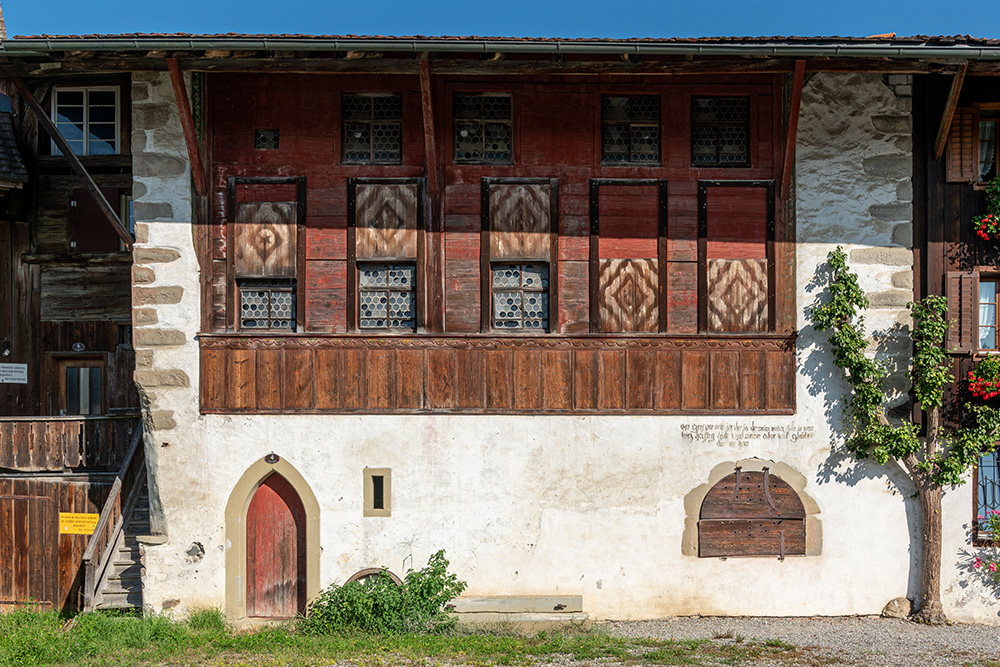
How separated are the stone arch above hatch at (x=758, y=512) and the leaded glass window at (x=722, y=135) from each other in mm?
3853

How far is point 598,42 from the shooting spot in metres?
8.42

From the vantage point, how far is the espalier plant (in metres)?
A: 9.09

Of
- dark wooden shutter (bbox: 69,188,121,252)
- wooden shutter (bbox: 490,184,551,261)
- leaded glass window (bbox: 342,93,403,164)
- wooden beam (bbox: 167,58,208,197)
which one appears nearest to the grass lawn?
wooden shutter (bbox: 490,184,551,261)

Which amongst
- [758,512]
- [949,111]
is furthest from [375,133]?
[949,111]

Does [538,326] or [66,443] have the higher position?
[538,326]

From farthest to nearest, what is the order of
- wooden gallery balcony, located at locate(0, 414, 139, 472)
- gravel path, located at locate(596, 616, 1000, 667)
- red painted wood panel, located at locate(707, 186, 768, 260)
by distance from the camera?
wooden gallery balcony, located at locate(0, 414, 139, 472)
red painted wood panel, located at locate(707, 186, 768, 260)
gravel path, located at locate(596, 616, 1000, 667)

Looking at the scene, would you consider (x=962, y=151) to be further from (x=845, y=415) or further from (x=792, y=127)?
(x=845, y=415)

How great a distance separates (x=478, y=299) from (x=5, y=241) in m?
8.27

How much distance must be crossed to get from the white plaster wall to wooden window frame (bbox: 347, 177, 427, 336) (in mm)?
1143

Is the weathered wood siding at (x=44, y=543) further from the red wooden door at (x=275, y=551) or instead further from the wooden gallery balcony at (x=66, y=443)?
the red wooden door at (x=275, y=551)

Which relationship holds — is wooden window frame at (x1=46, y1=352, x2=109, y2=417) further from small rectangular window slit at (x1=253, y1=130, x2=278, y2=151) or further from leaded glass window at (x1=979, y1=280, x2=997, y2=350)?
leaded glass window at (x1=979, y1=280, x2=997, y2=350)

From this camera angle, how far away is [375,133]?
31.4 ft

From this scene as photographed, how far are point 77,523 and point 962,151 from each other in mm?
12991

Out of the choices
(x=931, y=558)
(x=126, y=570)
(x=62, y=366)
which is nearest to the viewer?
(x=931, y=558)
